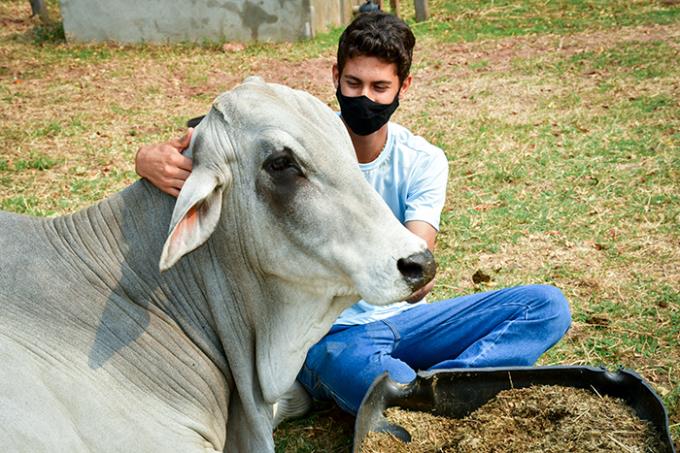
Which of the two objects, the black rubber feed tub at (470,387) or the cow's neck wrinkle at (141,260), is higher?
the cow's neck wrinkle at (141,260)

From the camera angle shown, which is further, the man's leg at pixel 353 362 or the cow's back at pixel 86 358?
the man's leg at pixel 353 362

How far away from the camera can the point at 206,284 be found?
259 cm

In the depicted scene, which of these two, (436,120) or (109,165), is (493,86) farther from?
(109,165)

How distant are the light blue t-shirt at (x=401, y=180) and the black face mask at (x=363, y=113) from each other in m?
0.16

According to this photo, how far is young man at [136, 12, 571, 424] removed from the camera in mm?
3271

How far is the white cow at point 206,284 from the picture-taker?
7.54 ft

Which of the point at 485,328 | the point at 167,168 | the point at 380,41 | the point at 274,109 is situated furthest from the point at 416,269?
the point at 380,41

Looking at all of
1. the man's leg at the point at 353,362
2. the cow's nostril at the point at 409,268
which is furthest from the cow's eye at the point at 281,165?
the man's leg at the point at 353,362

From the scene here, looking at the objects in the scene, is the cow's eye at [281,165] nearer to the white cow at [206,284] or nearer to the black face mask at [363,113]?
the white cow at [206,284]

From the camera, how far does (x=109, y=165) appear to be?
6.57 m

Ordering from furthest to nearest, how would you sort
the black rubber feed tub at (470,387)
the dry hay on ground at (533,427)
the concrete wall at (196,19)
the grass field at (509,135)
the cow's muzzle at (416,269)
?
the concrete wall at (196,19), the grass field at (509,135), the black rubber feed tub at (470,387), the dry hay on ground at (533,427), the cow's muzzle at (416,269)

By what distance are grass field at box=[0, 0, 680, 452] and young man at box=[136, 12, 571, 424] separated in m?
0.37

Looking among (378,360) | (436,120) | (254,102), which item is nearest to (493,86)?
(436,120)

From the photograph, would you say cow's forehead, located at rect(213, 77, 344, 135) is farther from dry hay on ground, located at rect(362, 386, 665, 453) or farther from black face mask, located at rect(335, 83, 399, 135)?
dry hay on ground, located at rect(362, 386, 665, 453)
